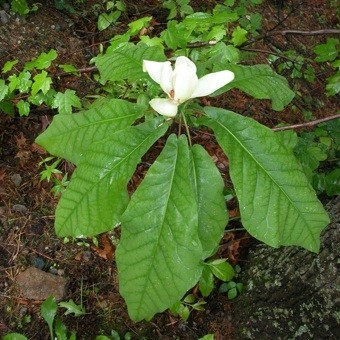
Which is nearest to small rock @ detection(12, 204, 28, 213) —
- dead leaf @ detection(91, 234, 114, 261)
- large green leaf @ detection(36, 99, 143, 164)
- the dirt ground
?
the dirt ground

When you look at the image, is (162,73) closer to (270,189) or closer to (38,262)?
(270,189)

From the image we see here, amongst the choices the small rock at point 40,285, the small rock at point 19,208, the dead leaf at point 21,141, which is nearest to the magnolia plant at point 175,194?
the small rock at point 40,285

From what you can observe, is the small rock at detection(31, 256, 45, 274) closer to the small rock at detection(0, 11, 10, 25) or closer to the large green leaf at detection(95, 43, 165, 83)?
the large green leaf at detection(95, 43, 165, 83)

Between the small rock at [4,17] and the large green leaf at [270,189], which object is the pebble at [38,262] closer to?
the large green leaf at [270,189]

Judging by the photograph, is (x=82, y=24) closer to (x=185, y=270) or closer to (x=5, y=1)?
(x=5, y=1)

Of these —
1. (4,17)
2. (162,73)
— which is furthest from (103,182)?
(4,17)
